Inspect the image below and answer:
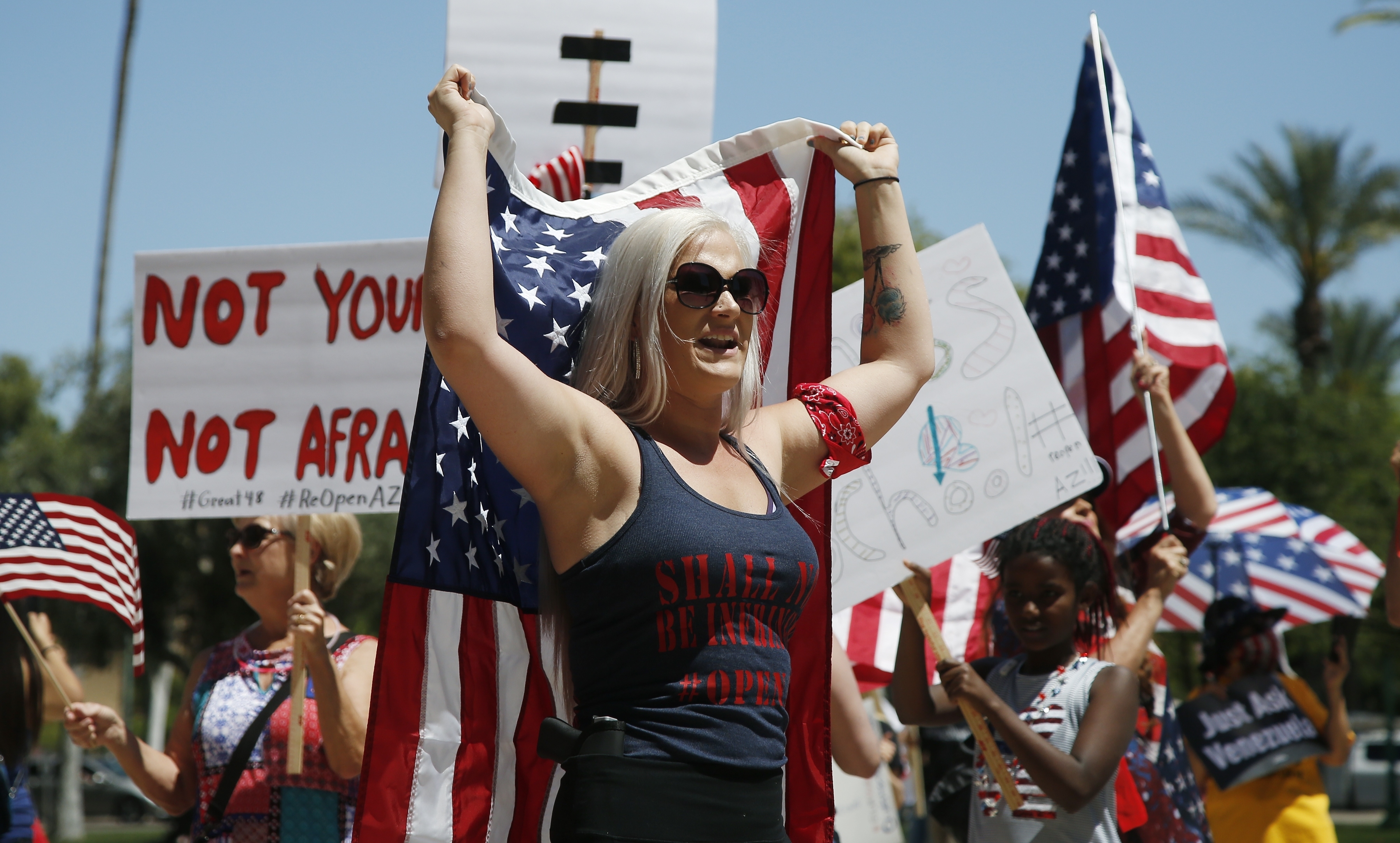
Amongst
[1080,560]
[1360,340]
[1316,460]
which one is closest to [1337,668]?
[1080,560]

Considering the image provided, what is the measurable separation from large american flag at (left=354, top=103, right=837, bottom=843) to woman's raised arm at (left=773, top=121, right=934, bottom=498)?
0.96 feet

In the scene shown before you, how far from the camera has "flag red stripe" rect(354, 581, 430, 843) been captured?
2.45 m

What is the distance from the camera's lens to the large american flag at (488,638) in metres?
2.46

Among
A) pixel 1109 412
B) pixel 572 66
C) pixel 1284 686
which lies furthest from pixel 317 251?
pixel 1284 686

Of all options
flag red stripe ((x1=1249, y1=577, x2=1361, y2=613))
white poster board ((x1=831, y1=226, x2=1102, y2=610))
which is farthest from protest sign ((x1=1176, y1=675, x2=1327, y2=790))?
flag red stripe ((x1=1249, y1=577, x2=1361, y2=613))

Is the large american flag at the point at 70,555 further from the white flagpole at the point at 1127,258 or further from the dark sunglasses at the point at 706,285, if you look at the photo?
the white flagpole at the point at 1127,258

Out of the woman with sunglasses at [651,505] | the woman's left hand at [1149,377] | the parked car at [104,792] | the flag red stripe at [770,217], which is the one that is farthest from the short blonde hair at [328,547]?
the parked car at [104,792]

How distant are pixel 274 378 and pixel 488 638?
83.6 inches

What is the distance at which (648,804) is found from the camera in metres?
2.03

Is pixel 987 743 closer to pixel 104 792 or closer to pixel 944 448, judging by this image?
pixel 944 448

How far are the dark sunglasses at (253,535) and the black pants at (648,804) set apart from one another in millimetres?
2419

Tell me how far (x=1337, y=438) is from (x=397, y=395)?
24.6m

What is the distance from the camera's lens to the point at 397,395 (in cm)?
431

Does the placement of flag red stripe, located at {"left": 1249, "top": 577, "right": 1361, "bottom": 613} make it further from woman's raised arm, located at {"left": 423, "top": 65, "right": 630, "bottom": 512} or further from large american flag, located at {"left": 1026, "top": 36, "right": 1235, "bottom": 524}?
woman's raised arm, located at {"left": 423, "top": 65, "right": 630, "bottom": 512}
